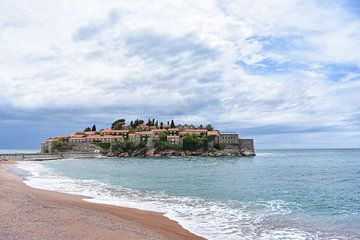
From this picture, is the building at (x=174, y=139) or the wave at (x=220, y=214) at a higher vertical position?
the building at (x=174, y=139)

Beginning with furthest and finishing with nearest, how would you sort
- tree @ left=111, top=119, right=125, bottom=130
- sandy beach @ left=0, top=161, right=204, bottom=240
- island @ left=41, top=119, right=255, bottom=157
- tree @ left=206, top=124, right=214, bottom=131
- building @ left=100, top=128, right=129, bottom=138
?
tree @ left=111, top=119, right=125, bottom=130, tree @ left=206, top=124, right=214, bottom=131, building @ left=100, top=128, right=129, bottom=138, island @ left=41, top=119, right=255, bottom=157, sandy beach @ left=0, top=161, right=204, bottom=240

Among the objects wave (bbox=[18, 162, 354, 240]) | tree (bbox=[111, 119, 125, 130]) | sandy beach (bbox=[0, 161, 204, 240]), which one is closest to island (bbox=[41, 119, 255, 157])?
tree (bbox=[111, 119, 125, 130])

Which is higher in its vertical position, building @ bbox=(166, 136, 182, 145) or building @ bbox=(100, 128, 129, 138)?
building @ bbox=(100, 128, 129, 138)

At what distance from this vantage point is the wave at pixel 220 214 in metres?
15.6

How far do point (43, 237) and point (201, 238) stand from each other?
6.24m

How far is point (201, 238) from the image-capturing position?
14.4m

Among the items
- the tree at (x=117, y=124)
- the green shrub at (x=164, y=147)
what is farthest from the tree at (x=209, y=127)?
the tree at (x=117, y=124)

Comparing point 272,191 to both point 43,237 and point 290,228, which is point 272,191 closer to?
point 290,228

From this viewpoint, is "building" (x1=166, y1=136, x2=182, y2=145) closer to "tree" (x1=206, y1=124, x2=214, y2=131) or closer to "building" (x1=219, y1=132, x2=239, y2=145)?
"building" (x1=219, y1=132, x2=239, y2=145)

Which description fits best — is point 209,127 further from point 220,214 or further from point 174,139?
point 220,214

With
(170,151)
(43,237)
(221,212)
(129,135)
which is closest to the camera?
(43,237)

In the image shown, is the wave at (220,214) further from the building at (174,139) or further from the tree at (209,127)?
the tree at (209,127)

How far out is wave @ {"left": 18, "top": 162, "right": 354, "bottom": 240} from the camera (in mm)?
15591

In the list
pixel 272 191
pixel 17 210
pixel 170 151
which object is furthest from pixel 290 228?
pixel 170 151
